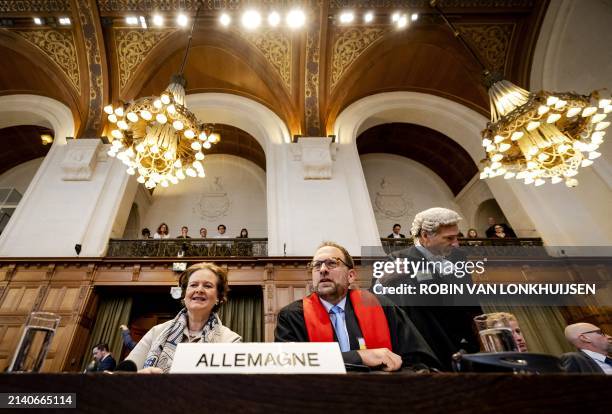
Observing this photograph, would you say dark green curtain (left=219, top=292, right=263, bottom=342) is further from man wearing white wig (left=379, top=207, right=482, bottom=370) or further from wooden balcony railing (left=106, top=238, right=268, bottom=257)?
man wearing white wig (left=379, top=207, right=482, bottom=370)

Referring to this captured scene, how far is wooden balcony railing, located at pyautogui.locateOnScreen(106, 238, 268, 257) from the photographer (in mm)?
6289

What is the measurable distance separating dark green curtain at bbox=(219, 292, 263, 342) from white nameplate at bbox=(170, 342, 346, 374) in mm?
5469

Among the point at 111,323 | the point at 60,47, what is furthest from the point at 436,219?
the point at 60,47

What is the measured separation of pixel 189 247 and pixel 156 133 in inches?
109

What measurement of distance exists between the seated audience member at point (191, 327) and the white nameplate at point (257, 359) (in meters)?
1.19

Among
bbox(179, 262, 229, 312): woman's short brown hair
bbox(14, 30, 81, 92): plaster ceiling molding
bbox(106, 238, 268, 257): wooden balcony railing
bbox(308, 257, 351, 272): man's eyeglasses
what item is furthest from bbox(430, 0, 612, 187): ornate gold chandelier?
bbox(14, 30, 81, 92): plaster ceiling molding

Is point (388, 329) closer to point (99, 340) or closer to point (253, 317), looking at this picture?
point (253, 317)

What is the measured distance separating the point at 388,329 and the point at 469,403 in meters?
1.18

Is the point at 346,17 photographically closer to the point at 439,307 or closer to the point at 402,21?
the point at 402,21

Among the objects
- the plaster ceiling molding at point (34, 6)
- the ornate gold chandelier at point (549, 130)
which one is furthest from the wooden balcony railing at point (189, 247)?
the plaster ceiling molding at point (34, 6)

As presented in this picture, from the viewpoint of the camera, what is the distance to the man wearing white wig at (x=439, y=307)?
1.78m

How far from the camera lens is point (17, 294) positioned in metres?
5.47

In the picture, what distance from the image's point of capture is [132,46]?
7.85 metres

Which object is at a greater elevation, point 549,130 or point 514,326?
point 549,130
